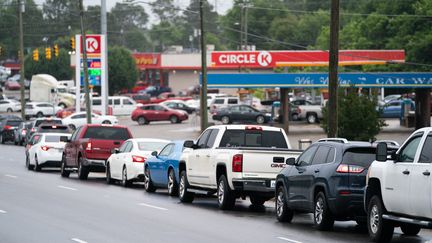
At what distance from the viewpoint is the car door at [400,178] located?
16969 millimetres

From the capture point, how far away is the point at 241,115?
77.9 metres

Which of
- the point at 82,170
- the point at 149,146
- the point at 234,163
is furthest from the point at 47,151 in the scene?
the point at 234,163

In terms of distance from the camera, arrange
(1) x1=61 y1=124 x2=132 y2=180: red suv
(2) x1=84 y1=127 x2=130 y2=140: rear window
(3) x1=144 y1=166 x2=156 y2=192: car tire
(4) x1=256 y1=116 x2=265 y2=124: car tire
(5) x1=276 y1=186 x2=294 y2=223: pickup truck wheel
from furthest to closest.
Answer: (4) x1=256 y1=116 x2=265 y2=124: car tire
(2) x1=84 y1=127 x2=130 y2=140: rear window
(1) x1=61 y1=124 x2=132 y2=180: red suv
(3) x1=144 y1=166 x2=156 y2=192: car tire
(5) x1=276 y1=186 x2=294 y2=223: pickup truck wheel

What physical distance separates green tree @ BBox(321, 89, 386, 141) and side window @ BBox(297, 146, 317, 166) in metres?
19.6

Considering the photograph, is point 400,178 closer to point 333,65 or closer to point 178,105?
point 333,65

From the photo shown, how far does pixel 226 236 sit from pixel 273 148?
19.8ft

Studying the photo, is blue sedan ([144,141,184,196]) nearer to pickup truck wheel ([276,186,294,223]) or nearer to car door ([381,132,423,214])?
pickup truck wheel ([276,186,294,223])

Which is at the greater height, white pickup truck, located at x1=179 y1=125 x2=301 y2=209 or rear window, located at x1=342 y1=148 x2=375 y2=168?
rear window, located at x1=342 y1=148 x2=375 y2=168

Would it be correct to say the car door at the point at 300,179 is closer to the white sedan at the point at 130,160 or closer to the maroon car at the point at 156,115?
the white sedan at the point at 130,160

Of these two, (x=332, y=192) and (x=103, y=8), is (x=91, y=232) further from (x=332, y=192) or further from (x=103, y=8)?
(x=103, y=8)

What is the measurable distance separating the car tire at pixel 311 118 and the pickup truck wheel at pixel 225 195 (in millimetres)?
54377

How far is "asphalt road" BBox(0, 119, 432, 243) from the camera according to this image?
18641 mm

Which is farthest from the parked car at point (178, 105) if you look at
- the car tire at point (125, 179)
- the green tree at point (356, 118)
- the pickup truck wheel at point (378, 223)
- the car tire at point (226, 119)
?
the pickup truck wheel at point (378, 223)

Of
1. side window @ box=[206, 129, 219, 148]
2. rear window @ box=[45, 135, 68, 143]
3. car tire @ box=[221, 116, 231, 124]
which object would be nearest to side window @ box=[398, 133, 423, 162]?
side window @ box=[206, 129, 219, 148]
